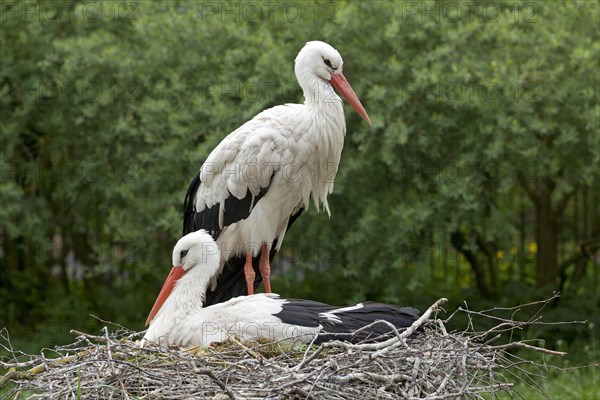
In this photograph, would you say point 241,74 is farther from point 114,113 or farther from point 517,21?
point 517,21

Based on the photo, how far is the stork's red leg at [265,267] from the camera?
7.11 m

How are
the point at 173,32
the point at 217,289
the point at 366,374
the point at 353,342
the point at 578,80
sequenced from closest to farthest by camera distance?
the point at 366,374
the point at 353,342
the point at 217,289
the point at 578,80
the point at 173,32

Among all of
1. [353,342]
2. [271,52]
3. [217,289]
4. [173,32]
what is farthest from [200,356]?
[173,32]

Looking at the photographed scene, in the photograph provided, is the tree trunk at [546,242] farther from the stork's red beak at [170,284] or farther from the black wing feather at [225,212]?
the stork's red beak at [170,284]

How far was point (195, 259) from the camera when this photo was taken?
607 centimetres

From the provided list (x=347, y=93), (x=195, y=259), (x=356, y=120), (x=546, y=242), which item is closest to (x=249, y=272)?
(x=195, y=259)

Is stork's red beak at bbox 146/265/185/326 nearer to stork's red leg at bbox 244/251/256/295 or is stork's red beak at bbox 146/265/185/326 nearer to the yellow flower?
stork's red leg at bbox 244/251/256/295

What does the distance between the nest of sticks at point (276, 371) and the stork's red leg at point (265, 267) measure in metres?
1.89

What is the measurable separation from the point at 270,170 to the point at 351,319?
1623mm

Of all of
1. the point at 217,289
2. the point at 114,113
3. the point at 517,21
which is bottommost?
the point at 217,289

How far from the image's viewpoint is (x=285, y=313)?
5461mm

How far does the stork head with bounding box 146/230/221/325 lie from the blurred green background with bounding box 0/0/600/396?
2.43 metres

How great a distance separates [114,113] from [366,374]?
5.55 metres

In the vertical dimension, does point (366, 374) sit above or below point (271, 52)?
below
